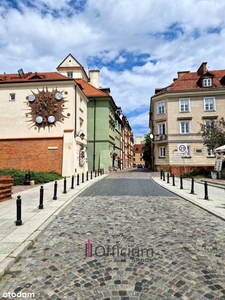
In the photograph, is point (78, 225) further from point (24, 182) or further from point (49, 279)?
point (24, 182)

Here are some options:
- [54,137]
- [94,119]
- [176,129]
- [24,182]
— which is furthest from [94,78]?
[24,182]

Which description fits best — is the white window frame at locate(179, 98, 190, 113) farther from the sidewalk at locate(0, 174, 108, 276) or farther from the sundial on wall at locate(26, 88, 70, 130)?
the sidewalk at locate(0, 174, 108, 276)

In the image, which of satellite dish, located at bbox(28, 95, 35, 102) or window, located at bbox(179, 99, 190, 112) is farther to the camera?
window, located at bbox(179, 99, 190, 112)

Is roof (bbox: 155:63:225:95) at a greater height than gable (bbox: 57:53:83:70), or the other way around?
gable (bbox: 57:53:83:70)

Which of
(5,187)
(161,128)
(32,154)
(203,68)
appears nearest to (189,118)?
(161,128)

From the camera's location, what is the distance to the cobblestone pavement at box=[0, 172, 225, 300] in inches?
119

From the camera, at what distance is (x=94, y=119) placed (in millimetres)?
36594

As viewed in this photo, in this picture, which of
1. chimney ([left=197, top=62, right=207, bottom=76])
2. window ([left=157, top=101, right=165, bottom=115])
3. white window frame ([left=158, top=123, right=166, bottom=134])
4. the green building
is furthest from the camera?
the green building

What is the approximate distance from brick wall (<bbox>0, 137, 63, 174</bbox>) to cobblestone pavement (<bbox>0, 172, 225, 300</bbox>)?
18228mm

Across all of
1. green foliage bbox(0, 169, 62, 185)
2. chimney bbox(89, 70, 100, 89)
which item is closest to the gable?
chimney bbox(89, 70, 100, 89)

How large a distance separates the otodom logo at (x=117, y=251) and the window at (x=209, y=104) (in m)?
31.6

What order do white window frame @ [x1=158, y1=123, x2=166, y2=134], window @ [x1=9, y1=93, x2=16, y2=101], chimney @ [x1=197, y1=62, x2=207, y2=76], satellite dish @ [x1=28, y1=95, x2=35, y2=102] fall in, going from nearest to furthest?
satellite dish @ [x1=28, y1=95, x2=35, y2=102] → window @ [x1=9, y1=93, x2=16, y2=101] → white window frame @ [x1=158, y1=123, x2=166, y2=134] → chimney @ [x1=197, y1=62, x2=207, y2=76]

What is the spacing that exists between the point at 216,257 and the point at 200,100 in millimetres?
31513

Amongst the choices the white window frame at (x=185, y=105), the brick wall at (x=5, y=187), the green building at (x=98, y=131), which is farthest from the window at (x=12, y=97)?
the white window frame at (x=185, y=105)
